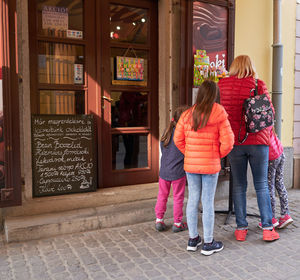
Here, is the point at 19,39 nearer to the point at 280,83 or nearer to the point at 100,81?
the point at 100,81

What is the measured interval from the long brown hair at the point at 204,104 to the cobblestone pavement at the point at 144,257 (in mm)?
1273

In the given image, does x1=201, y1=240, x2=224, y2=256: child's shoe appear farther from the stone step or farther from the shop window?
the shop window

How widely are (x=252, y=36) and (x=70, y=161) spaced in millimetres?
3495

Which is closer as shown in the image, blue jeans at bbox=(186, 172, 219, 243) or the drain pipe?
blue jeans at bbox=(186, 172, 219, 243)

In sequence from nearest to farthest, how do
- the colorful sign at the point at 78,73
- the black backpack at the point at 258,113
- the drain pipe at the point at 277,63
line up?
the black backpack at the point at 258,113 → the colorful sign at the point at 78,73 → the drain pipe at the point at 277,63

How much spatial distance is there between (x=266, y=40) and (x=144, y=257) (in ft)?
13.6

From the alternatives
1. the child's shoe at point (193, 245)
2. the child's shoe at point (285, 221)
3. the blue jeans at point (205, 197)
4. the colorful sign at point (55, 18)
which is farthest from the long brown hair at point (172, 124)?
the colorful sign at point (55, 18)

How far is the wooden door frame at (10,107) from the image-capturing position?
3723 mm

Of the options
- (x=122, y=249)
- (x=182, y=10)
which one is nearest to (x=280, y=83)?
(x=182, y=10)

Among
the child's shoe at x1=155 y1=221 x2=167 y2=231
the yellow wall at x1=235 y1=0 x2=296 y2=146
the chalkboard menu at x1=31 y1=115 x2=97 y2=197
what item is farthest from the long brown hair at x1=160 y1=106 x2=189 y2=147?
the yellow wall at x1=235 y1=0 x2=296 y2=146

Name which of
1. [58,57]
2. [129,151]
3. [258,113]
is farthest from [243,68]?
[58,57]

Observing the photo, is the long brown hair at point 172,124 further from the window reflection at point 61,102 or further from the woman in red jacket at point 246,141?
the window reflection at point 61,102

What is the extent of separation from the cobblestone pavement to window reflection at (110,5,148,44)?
2654 millimetres

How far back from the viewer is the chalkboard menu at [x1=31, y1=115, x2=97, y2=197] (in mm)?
4250
